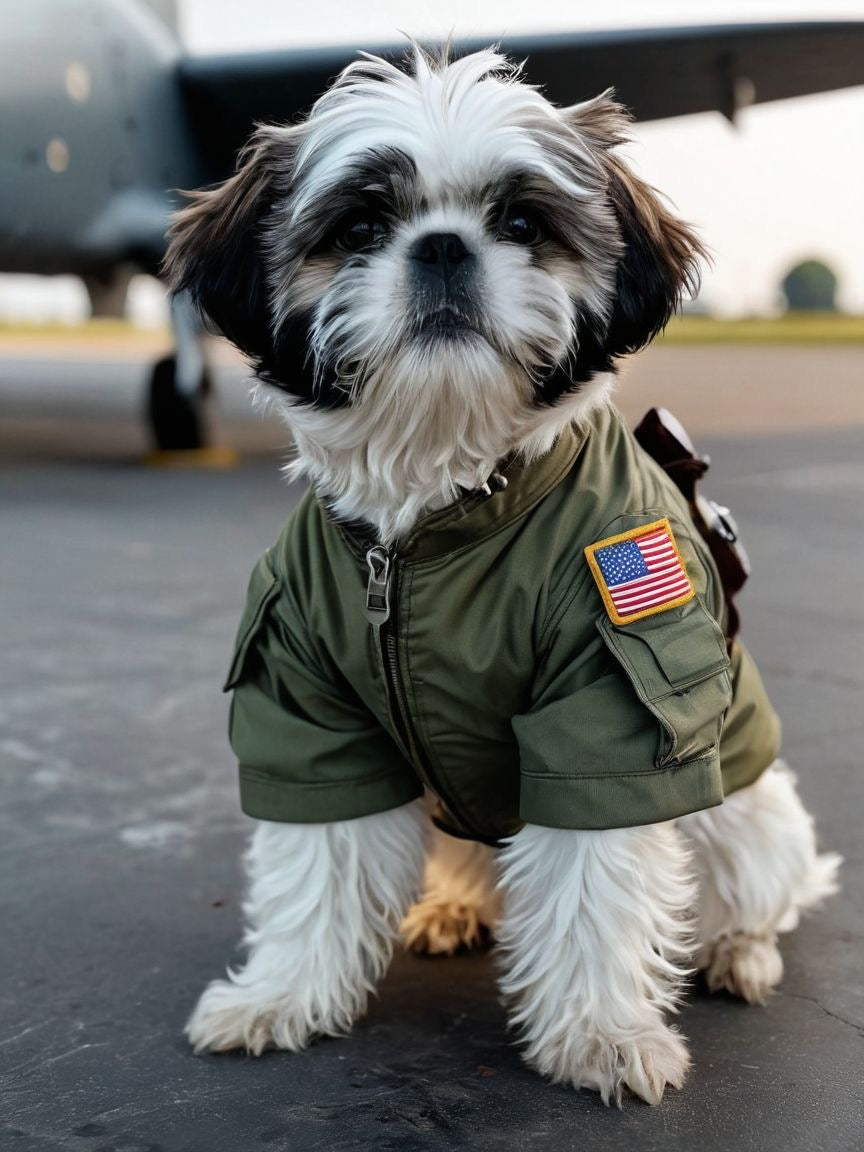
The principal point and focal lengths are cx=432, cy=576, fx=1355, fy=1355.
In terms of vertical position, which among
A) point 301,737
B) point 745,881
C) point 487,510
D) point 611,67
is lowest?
Result: point 611,67

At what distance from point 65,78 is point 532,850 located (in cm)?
907

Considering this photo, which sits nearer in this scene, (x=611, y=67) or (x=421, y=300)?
(x=421, y=300)

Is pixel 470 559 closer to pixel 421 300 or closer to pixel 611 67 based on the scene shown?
pixel 421 300

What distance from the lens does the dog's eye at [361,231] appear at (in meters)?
1.96

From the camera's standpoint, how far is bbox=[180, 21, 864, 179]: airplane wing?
11438 mm

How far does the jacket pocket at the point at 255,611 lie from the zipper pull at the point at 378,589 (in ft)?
0.77

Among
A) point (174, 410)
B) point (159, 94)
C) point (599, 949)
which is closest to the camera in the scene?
point (599, 949)

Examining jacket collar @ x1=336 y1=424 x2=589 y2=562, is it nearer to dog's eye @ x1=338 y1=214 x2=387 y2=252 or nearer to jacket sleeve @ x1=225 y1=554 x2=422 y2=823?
jacket sleeve @ x1=225 y1=554 x2=422 y2=823

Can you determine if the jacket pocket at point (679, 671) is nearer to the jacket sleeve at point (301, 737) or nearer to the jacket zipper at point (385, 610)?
the jacket zipper at point (385, 610)

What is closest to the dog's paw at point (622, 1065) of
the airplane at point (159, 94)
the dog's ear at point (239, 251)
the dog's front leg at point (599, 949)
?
the dog's front leg at point (599, 949)

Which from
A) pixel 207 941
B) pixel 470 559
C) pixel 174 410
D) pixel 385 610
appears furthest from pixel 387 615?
pixel 174 410

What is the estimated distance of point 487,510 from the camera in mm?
2117

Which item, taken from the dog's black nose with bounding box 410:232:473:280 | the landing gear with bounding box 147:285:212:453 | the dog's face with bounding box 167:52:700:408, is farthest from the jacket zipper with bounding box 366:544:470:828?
the landing gear with bounding box 147:285:212:453

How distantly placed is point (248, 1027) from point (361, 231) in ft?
4.41
